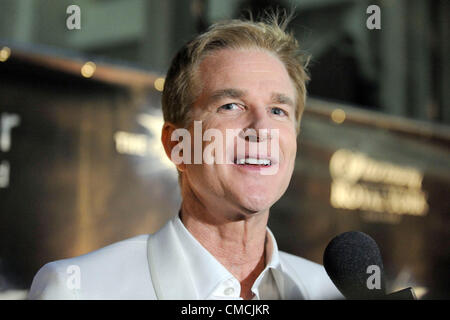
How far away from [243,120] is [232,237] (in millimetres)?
216

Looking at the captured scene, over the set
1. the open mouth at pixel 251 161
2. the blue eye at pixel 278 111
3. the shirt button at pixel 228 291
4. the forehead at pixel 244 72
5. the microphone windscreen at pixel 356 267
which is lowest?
the shirt button at pixel 228 291

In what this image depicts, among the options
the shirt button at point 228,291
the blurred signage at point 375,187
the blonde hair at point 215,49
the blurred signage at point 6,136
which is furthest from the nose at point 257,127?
the blurred signage at point 375,187

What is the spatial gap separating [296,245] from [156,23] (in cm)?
125

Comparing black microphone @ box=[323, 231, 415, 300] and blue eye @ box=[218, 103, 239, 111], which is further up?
blue eye @ box=[218, 103, 239, 111]

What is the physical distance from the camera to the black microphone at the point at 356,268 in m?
0.83

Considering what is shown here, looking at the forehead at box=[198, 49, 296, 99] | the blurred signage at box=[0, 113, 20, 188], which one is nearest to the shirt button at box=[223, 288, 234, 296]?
the forehead at box=[198, 49, 296, 99]

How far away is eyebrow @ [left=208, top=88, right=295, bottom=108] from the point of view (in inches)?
36.5

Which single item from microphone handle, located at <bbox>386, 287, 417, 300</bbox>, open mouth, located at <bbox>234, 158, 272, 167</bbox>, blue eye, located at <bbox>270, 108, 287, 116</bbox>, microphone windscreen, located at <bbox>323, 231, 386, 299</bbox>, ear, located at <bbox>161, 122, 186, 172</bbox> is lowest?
microphone handle, located at <bbox>386, 287, 417, 300</bbox>

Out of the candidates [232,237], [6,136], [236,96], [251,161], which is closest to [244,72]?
[236,96]

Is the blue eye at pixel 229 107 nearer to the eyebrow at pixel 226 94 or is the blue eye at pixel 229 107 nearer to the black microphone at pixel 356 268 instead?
the eyebrow at pixel 226 94

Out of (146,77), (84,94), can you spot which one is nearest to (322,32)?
(146,77)

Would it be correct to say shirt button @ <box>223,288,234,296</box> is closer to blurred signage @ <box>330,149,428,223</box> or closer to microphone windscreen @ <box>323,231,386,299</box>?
microphone windscreen @ <box>323,231,386,299</box>

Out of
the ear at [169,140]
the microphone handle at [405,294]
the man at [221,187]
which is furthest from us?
the ear at [169,140]
